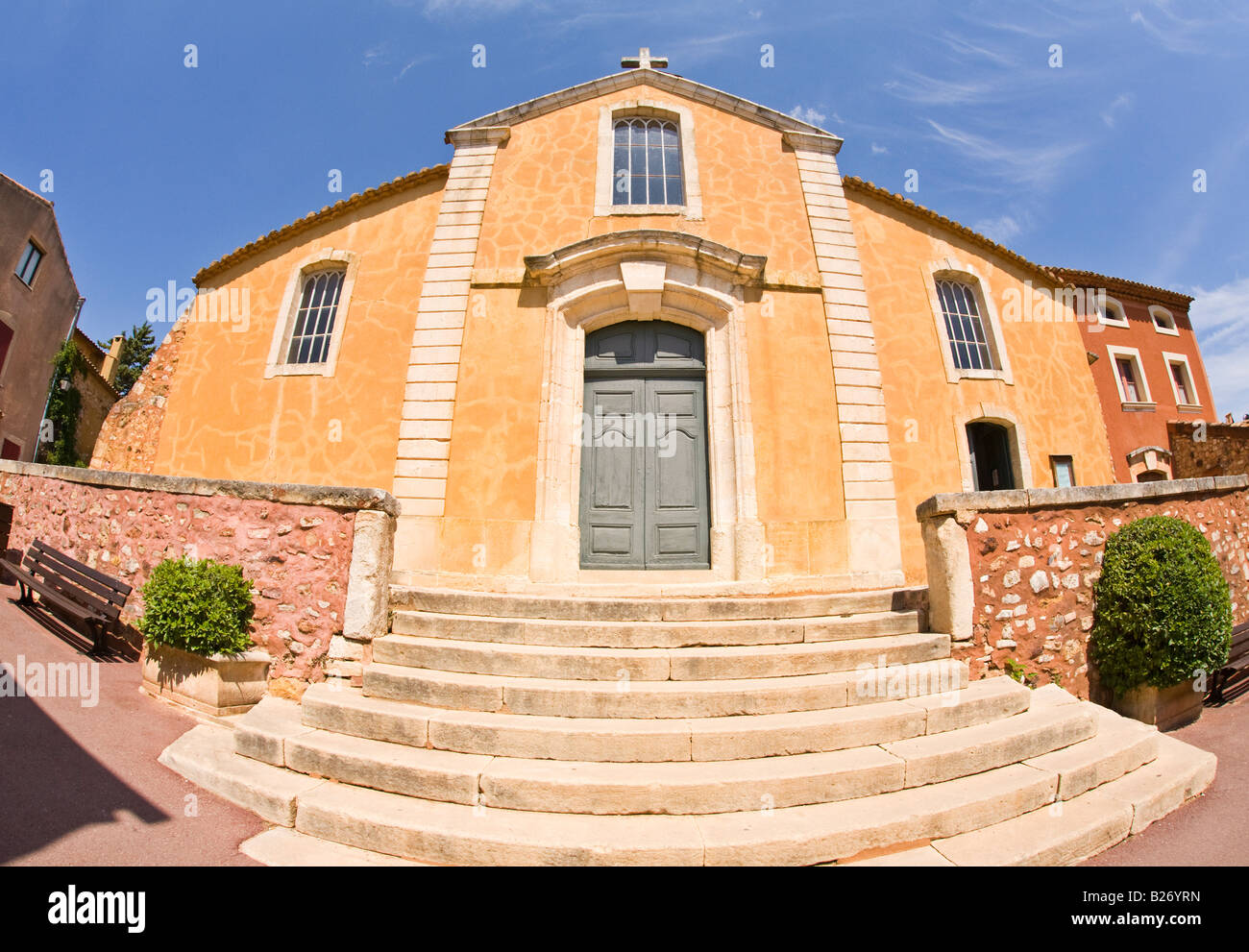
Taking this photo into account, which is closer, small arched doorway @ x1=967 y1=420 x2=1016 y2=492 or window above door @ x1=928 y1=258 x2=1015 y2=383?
window above door @ x1=928 y1=258 x2=1015 y2=383

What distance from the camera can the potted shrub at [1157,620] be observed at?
4.59 meters

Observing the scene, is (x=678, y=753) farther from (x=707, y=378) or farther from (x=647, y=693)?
(x=707, y=378)

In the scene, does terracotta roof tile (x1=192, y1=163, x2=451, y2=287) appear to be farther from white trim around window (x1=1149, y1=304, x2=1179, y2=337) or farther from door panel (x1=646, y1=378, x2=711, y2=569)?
white trim around window (x1=1149, y1=304, x2=1179, y2=337)

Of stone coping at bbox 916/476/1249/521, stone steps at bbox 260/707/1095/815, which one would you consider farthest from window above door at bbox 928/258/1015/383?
stone steps at bbox 260/707/1095/815

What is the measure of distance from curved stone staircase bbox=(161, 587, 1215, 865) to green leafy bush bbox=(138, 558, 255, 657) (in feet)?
2.30

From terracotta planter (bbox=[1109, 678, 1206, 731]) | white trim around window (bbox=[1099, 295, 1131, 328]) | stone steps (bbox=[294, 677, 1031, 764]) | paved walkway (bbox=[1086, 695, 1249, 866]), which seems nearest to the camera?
paved walkway (bbox=[1086, 695, 1249, 866])

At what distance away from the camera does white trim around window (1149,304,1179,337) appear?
18047 mm

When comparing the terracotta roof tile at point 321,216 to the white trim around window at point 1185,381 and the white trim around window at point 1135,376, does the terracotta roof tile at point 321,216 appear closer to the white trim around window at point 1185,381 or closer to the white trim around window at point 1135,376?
the white trim around window at point 1135,376

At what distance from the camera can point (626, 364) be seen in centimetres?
775

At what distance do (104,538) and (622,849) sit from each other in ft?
21.7

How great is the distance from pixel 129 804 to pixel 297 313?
7.89 metres

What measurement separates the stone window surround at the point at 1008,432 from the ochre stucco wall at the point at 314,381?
8734mm
